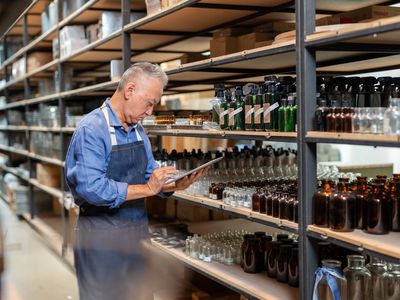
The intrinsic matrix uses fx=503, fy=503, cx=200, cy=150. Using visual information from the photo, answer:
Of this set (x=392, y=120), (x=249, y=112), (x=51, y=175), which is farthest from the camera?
(x=51, y=175)

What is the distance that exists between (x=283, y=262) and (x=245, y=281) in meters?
0.24

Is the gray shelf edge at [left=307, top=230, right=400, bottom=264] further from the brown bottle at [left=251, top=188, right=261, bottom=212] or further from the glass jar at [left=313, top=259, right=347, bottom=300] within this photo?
the brown bottle at [left=251, top=188, right=261, bottom=212]

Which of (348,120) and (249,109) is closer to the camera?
(348,120)

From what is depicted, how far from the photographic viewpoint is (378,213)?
6.82 ft

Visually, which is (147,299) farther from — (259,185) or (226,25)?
(226,25)

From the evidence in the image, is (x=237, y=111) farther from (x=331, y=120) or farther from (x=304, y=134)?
(x=331, y=120)

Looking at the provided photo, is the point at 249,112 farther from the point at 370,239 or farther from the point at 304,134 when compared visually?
the point at 370,239

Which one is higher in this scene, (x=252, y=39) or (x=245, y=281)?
(x=252, y=39)

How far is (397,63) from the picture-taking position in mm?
3158

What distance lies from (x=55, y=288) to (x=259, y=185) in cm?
279

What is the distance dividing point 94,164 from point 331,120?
1.26m

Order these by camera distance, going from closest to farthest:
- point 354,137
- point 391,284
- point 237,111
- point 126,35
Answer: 1. point 354,137
2. point 391,284
3. point 237,111
4. point 126,35

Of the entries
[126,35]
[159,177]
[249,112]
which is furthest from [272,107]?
[126,35]

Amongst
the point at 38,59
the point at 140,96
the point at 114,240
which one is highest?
the point at 38,59
